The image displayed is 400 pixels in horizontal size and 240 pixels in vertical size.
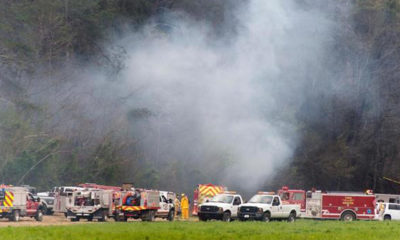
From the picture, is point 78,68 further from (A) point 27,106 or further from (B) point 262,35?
(B) point 262,35

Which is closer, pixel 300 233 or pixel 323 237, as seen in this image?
pixel 323 237

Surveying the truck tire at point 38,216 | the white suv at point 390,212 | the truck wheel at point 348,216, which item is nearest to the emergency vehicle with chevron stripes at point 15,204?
the truck tire at point 38,216

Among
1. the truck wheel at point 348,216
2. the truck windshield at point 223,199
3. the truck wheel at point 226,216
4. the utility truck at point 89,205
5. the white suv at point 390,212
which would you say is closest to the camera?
the utility truck at point 89,205

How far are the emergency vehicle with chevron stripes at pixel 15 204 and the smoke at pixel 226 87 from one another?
20.2 metres

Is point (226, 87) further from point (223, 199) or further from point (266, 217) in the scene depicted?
point (266, 217)

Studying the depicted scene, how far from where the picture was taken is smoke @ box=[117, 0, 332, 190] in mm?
58281

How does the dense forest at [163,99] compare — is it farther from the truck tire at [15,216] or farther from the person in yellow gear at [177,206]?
the truck tire at [15,216]

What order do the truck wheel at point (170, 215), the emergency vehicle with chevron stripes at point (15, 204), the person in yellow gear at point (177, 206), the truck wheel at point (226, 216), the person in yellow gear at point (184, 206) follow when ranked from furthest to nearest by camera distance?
the person in yellow gear at point (184, 206)
the person in yellow gear at point (177, 206)
the truck wheel at point (170, 215)
the truck wheel at point (226, 216)
the emergency vehicle with chevron stripes at point (15, 204)

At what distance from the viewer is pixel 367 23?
7244 centimetres

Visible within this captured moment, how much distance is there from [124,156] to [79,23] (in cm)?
1266

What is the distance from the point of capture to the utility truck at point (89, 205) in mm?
42219

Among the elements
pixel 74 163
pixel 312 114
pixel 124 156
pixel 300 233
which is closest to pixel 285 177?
pixel 312 114

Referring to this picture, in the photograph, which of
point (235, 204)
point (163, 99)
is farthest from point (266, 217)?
point (163, 99)

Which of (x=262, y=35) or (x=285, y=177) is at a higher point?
(x=262, y=35)
